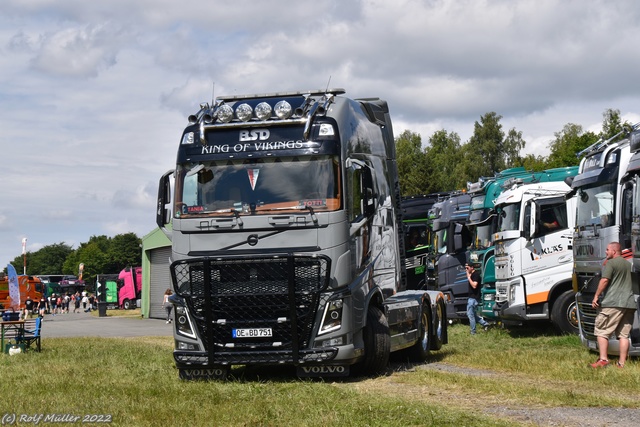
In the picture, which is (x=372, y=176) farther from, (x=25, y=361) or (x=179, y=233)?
(x=25, y=361)

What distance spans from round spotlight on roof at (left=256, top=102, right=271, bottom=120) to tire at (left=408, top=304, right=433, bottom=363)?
16.7 feet

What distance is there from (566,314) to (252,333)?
33.0 feet

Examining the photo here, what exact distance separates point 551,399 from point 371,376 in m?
3.69

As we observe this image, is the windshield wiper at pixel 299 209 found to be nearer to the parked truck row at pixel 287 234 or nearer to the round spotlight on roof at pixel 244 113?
the parked truck row at pixel 287 234

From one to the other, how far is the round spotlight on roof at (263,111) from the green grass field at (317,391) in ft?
11.4

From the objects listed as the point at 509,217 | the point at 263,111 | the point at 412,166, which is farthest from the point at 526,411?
the point at 412,166

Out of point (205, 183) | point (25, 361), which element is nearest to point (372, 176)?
point (205, 183)

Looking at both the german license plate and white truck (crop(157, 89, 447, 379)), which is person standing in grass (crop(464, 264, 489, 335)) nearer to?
white truck (crop(157, 89, 447, 379))

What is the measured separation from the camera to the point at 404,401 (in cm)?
1038

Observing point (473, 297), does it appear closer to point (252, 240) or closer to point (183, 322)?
point (183, 322)

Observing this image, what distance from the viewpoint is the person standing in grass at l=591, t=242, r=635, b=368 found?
45.5 feet

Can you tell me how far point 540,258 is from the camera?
21094mm

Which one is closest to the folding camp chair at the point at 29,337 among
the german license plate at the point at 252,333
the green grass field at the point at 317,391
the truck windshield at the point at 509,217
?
the green grass field at the point at 317,391

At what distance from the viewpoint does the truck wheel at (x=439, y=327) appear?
17562 millimetres
